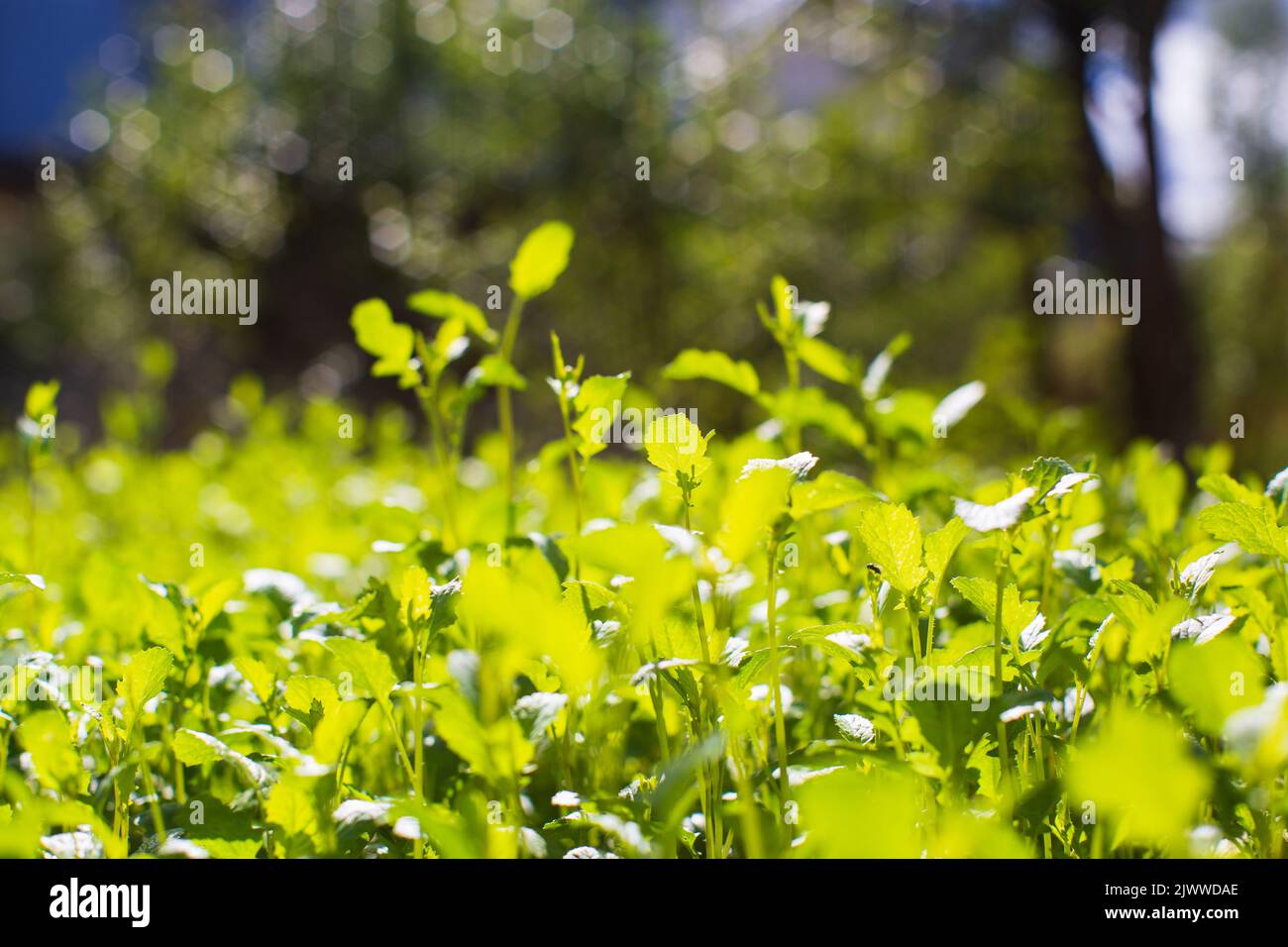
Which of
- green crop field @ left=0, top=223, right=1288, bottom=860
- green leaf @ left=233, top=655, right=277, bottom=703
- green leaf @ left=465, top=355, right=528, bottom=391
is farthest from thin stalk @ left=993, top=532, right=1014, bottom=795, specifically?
green leaf @ left=233, top=655, right=277, bottom=703

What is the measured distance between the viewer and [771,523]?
65cm

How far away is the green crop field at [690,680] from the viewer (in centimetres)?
56

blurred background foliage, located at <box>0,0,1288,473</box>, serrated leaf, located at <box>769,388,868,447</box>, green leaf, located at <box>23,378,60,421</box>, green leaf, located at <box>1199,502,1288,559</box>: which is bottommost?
green leaf, located at <box>1199,502,1288,559</box>

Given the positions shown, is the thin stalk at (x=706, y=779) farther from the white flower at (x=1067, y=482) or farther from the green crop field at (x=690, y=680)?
the white flower at (x=1067, y=482)

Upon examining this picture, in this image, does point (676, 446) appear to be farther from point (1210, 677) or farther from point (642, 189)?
point (642, 189)

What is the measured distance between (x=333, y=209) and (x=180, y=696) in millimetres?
6473

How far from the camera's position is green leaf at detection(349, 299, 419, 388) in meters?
0.94

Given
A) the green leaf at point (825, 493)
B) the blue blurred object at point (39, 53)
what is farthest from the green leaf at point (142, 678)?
the blue blurred object at point (39, 53)

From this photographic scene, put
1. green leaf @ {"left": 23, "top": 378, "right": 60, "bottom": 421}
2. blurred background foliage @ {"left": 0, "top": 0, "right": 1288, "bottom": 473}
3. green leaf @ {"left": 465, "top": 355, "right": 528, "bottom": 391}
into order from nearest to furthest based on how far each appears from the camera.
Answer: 1. green leaf @ {"left": 465, "top": 355, "right": 528, "bottom": 391}
2. green leaf @ {"left": 23, "top": 378, "right": 60, "bottom": 421}
3. blurred background foliage @ {"left": 0, "top": 0, "right": 1288, "bottom": 473}

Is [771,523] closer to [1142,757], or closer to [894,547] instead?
[894,547]

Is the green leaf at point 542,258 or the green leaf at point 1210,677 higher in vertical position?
the green leaf at point 542,258

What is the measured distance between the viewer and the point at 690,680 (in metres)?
0.72

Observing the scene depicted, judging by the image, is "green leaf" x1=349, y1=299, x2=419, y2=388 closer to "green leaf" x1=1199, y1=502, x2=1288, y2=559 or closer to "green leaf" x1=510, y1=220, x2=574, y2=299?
"green leaf" x1=510, y1=220, x2=574, y2=299

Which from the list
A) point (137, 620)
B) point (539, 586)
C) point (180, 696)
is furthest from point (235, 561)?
point (539, 586)
